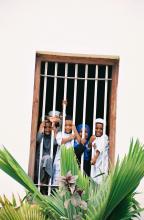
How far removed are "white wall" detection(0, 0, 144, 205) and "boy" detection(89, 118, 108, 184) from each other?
0.30m

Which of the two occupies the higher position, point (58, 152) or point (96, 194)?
point (58, 152)

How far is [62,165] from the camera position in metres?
5.83

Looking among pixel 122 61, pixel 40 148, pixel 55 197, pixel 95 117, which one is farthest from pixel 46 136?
pixel 55 197

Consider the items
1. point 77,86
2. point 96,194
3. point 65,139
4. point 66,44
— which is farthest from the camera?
point 77,86

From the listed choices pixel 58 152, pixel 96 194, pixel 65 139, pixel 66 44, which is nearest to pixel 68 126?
pixel 65 139

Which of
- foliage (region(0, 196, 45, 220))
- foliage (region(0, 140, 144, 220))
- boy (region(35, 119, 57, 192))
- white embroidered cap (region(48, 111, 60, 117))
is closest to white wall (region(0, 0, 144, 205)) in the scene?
boy (region(35, 119, 57, 192))

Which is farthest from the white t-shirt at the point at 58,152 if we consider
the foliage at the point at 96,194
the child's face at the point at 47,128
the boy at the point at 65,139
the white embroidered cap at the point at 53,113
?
the foliage at the point at 96,194

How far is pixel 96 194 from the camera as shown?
5.39 m

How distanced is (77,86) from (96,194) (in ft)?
7.84

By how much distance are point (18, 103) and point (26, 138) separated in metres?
0.43

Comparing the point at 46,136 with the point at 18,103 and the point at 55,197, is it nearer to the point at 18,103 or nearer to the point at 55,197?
the point at 18,103

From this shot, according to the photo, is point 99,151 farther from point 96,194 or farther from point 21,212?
point 21,212

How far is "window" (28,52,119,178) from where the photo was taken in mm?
7117

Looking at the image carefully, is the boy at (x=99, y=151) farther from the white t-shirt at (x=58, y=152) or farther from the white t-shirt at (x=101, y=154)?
the white t-shirt at (x=58, y=152)
